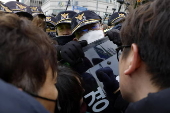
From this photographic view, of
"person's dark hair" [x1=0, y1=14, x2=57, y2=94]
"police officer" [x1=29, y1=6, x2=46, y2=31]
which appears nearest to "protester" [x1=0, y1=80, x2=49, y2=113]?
"person's dark hair" [x1=0, y1=14, x2=57, y2=94]

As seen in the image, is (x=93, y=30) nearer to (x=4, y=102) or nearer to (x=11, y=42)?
(x=11, y=42)

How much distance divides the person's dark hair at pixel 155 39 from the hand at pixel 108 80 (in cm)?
65

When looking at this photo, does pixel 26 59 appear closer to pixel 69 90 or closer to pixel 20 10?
pixel 69 90

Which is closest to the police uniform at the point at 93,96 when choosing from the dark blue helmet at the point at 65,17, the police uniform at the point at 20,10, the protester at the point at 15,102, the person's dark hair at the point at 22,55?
the person's dark hair at the point at 22,55

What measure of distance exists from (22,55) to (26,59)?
2 cm

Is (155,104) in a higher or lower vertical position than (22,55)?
lower

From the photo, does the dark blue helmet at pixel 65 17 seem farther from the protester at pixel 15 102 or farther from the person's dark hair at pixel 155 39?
the protester at pixel 15 102

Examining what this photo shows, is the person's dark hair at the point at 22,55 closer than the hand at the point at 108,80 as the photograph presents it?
Yes

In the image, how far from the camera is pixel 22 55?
2.93 ft

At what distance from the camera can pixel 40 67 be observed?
37.6 inches

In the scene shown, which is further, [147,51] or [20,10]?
[20,10]

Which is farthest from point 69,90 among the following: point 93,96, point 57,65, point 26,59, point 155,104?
point 155,104

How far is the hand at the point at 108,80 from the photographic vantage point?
175 centimetres

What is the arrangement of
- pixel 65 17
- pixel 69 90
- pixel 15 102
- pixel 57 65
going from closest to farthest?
1. pixel 15 102
2. pixel 57 65
3. pixel 69 90
4. pixel 65 17
